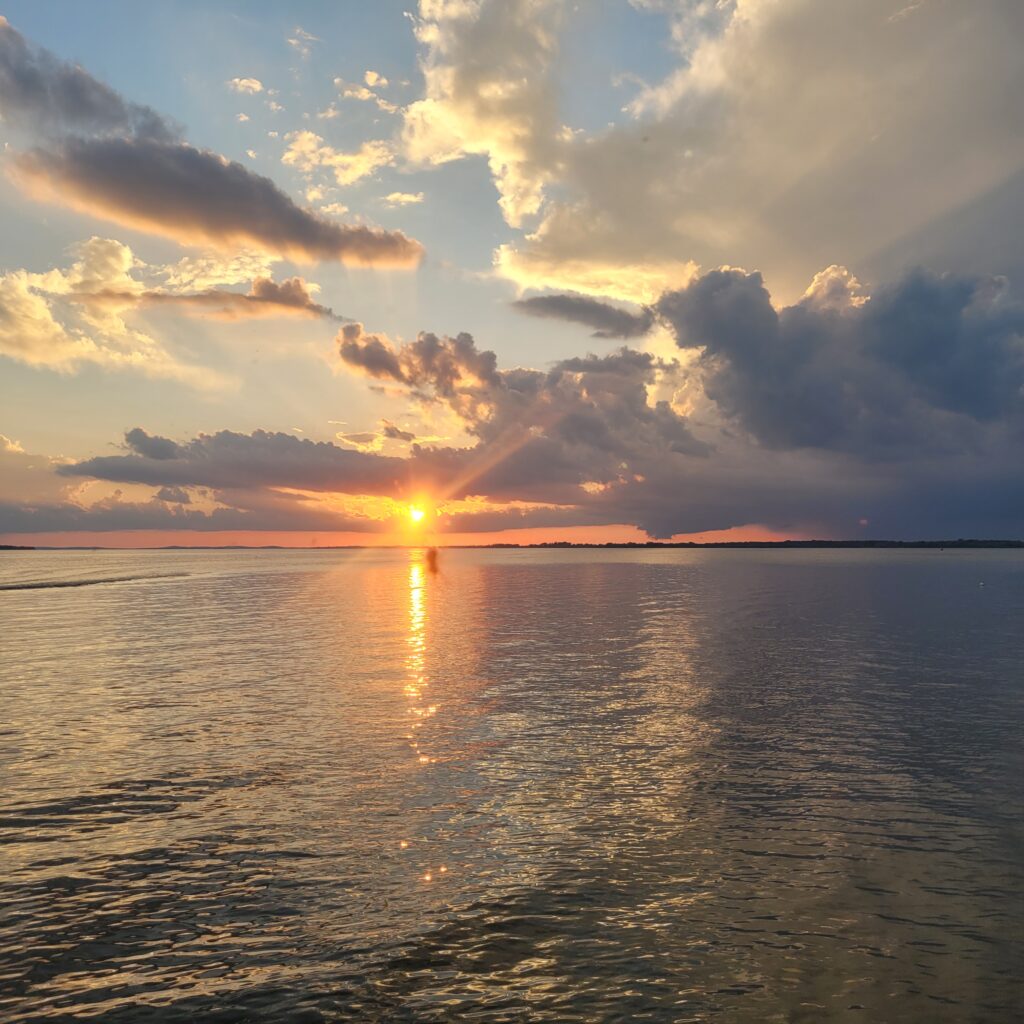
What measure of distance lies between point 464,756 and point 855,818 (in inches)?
479

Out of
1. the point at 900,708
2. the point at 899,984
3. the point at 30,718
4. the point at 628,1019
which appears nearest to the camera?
the point at 628,1019

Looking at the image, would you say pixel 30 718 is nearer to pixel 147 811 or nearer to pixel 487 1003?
pixel 147 811

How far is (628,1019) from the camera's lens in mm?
11047

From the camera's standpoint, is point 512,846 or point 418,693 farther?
point 418,693

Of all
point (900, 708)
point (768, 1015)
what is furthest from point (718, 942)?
point (900, 708)

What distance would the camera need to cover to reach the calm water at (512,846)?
1192cm

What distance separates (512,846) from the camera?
17641 mm

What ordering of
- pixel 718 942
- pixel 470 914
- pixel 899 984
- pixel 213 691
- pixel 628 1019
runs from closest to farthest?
1. pixel 628 1019
2. pixel 899 984
3. pixel 718 942
4. pixel 470 914
5. pixel 213 691

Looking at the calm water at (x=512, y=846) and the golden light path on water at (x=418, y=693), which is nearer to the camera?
the calm water at (x=512, y=846)

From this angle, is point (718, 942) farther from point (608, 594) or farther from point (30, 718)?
point (608, 594)

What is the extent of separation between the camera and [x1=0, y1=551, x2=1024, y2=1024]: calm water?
11.9 metres

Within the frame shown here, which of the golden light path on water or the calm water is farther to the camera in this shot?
the golden light path on water

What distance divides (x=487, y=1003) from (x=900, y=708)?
28222 mm

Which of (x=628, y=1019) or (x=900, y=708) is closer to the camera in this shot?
(x=628, y=1019)
